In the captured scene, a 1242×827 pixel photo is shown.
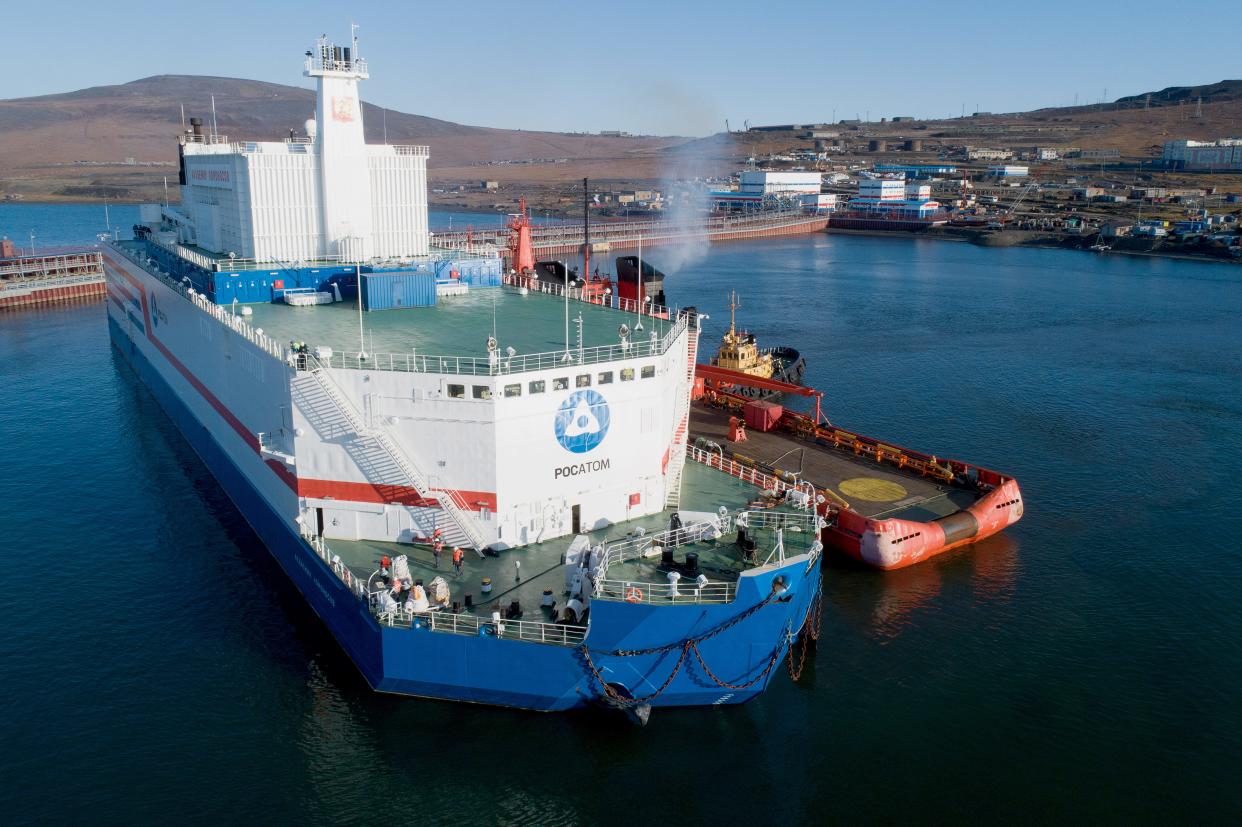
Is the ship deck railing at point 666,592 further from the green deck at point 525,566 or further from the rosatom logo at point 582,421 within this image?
the rosatom logo at point 582,421

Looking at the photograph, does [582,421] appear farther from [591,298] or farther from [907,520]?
[907,520]

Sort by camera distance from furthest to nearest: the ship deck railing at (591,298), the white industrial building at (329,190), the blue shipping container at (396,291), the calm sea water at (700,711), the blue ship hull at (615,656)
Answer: the white industrial building at (329,190), the ship deck railing at (591,298), the blue shipping container at (396,291), the blue ship hull at (615,656), the calm sea water at (700,711)

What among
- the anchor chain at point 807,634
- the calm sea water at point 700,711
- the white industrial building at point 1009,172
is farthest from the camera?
the white industrial building at point 1009,172

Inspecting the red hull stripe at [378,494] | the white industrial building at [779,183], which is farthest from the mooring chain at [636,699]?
the white industrial building at [779,183]

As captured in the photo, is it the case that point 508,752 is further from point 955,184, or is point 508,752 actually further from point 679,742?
point 955,184

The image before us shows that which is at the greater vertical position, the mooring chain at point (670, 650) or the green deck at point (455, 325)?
the green deck at point (455, 325)

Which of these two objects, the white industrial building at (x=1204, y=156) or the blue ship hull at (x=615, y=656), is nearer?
the blue ship hull at (x=615, y=656)

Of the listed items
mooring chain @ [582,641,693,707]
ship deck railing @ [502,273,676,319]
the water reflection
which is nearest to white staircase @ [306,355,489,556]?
mooring chain @ [582,641,693,707]
